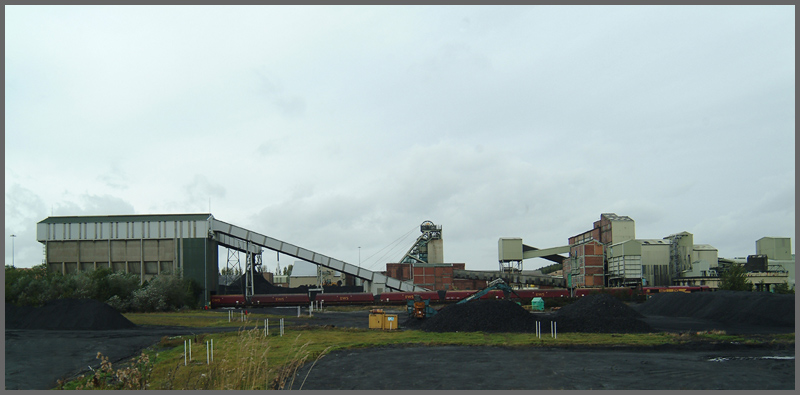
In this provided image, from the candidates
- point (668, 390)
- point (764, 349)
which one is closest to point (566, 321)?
point (764, 349)

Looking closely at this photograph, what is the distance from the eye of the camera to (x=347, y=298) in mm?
59281

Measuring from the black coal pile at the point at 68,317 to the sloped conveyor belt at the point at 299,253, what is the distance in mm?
25139

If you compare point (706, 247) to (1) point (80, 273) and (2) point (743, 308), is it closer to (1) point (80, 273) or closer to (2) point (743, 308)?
(2) point (743, 308)

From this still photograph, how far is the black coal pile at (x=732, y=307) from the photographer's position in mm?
33753

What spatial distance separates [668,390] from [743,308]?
27622mm

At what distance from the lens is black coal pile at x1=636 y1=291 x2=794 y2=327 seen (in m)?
33.8

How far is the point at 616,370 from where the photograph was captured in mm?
16781

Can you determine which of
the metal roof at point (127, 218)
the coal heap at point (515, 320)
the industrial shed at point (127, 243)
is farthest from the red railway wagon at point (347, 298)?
the coal heap at point (515, 320)

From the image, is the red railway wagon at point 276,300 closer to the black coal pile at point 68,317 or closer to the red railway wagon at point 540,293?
the black coal pile at point 68,317

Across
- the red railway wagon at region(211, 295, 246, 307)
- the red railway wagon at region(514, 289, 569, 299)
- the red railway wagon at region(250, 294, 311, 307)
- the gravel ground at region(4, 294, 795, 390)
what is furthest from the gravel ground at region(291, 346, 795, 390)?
the red railway wagon at region(211, 295, 246, 307)

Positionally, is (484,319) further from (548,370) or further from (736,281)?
(736,281)

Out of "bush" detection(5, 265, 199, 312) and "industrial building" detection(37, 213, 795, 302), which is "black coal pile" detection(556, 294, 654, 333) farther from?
"bush" detection(5, 265, 199, 312)

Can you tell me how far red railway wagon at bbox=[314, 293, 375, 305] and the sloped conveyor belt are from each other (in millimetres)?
5901

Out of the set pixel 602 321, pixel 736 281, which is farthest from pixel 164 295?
pixel 736 281
